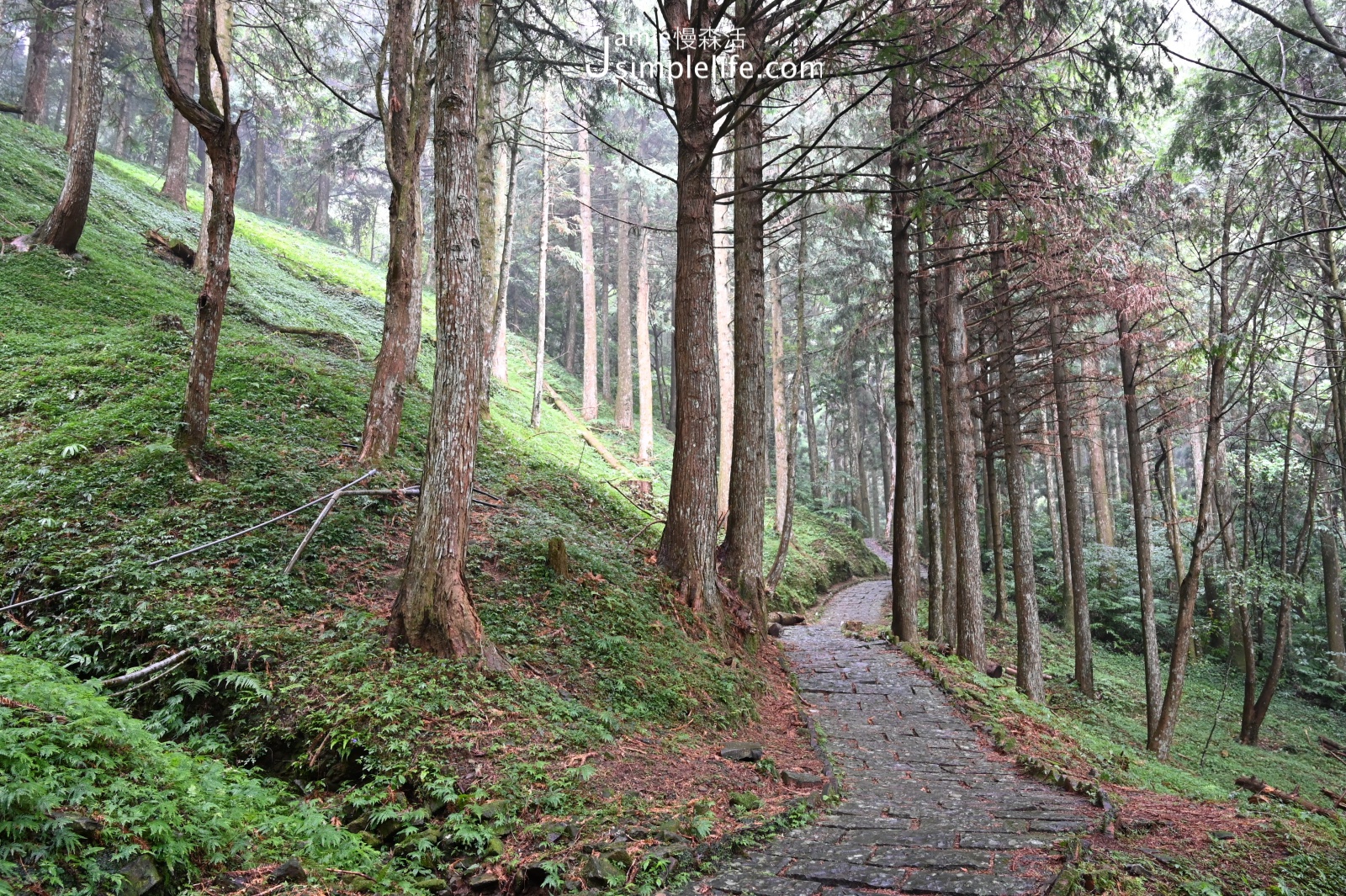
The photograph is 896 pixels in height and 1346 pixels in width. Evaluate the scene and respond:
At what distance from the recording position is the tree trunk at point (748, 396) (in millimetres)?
9352

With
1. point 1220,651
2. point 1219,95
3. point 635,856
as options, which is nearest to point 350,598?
point 635,856

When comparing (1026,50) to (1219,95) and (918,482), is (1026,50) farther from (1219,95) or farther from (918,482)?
(918,482)

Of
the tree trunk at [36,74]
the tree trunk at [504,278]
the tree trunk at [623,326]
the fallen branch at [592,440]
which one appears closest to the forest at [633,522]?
the tree trunk at [504,278]

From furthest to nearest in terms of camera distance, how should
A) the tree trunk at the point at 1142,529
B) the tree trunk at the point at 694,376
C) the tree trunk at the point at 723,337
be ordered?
the tree trunk at the point at 723,337, the tree trunk at the point at 1142,529, the tree trunk at the point at 694,376

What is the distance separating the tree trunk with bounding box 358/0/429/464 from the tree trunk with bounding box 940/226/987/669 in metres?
7.55

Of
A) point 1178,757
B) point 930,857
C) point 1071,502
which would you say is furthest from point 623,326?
point 930,857

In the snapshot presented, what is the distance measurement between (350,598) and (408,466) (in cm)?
305

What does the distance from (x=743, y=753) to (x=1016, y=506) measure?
8.70 metres

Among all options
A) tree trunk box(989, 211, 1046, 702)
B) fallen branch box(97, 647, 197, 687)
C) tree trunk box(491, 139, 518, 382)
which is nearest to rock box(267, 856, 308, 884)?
fallen branch box(97, 647, 197, 687)

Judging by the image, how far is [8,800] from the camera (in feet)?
8.59

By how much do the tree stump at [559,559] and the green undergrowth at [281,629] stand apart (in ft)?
0.39

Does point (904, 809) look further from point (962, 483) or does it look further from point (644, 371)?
point (644, 371)

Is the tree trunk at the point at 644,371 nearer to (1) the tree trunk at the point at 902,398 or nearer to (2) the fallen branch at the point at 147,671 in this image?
(1) the tree trunk at the point at 902,398

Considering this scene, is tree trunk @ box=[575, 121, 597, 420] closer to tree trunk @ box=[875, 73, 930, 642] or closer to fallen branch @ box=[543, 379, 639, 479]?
fallen branch @ box=[543, 379, 639, 479]
